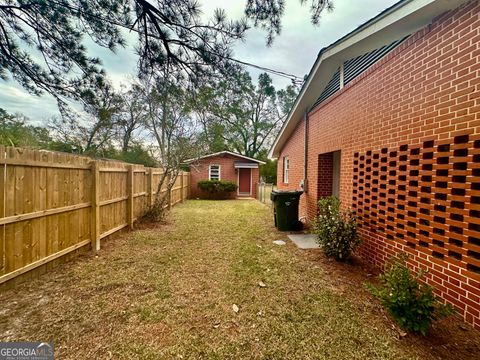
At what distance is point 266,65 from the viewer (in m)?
4.72

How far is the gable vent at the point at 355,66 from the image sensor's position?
418 cm

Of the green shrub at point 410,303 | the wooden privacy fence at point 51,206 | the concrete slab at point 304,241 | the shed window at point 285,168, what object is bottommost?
the concrete slab at point 304,241

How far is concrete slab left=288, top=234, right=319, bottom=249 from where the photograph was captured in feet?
18.1

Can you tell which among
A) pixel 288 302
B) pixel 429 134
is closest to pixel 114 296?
pixel 288 302

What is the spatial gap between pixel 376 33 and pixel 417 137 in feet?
6.24

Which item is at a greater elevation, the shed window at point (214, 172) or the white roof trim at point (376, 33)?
the white roof trim at point (376, 33)

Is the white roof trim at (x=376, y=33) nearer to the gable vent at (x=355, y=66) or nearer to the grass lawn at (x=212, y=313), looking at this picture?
the gable vent at (x=355, y=66)

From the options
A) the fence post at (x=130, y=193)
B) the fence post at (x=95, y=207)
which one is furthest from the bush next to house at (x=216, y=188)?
the fence post at (x=95, y=207)

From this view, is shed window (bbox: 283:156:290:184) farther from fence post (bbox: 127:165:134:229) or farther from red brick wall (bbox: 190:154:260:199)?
red brick wall (bbox: 190:154:260:199)

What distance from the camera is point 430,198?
3062mm

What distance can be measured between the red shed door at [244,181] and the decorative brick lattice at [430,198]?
14.5 m

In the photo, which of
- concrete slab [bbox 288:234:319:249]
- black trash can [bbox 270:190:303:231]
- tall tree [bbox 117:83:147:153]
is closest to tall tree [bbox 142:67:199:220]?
tall tree [bbox 117:83:147:153]

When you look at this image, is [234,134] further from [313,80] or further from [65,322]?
[65,322]

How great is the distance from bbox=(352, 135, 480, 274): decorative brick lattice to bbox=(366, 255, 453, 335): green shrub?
26.5 inches
